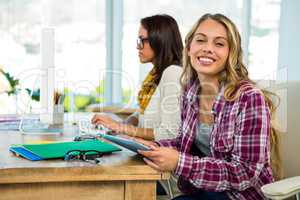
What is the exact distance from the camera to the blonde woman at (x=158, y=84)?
221 cm

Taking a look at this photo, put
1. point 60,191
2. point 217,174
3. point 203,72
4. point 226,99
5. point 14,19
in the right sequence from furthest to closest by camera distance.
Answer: point 14,19 → point 203,72 → point 226,99 → point 217,174 → point 60,191

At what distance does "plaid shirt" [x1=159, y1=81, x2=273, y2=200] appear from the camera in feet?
4.98

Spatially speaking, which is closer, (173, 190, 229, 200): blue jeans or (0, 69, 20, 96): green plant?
(173, 190, 229, 200): blue jeans

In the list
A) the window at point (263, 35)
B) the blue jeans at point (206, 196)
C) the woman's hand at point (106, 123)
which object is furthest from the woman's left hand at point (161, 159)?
the window at point (263, 35)

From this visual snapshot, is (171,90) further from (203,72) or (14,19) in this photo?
(14,19)

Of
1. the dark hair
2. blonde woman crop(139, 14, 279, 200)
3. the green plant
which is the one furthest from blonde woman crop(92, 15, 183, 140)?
the green plant

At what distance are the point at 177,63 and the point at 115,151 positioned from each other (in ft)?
3.14

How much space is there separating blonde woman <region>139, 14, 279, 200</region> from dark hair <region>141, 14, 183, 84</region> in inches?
19.1

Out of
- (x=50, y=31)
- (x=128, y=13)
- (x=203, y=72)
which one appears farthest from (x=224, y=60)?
(x=128, y=13)

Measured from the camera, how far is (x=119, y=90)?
4.35 m

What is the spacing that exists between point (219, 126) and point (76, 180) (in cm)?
56

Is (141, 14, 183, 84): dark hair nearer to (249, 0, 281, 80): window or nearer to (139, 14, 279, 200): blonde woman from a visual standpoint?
(139, 14, 279, 200): blonde woman

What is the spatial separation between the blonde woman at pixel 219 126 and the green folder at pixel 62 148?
6.1 inches

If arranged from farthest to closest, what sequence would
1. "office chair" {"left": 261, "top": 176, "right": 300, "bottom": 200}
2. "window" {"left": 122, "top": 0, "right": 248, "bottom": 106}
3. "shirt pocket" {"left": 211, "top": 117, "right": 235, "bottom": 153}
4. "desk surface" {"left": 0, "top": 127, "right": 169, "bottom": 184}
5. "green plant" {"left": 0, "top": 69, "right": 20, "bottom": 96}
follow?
1. "window" {"left": 122, "top": 0, "right": 248, "bottom": 106}
2. "green plant" {"left": 0, "top": 69, "right": 20, "bottom": 96}
3. "shirt pocket" {"left": 211, "top": 117, "right": 235, "bottom": 153}
4. "office chair" {"left": 261, "top": 176, "right": 300, "bottom": 200}
5. "desk surface" {"left": 0, "top": 127, "right": 169, "bottom": 184}
